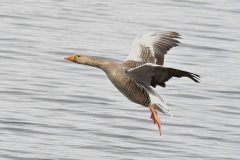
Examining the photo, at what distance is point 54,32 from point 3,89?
17.9ft

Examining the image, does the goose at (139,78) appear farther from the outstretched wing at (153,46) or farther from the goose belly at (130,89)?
the outstretched wing at (153,46)

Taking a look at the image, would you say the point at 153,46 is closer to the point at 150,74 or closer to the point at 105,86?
the point at 150,74

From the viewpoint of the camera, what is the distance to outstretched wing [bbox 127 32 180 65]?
1190 cm

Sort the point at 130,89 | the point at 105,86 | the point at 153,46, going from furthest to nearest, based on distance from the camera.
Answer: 1. the point at 105,86
2. the point at 153,46
3. the point at 130,89

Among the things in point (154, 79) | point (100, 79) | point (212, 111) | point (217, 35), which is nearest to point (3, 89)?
→ point (100, 79)

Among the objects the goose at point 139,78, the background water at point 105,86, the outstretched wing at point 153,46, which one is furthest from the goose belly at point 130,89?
the background water at point 105,86

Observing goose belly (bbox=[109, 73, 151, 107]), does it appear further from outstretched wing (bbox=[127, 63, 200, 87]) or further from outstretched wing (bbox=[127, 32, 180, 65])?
outstretched wing (bbox=[127, 32, 180, 65])

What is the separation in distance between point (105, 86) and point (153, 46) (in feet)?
15.2

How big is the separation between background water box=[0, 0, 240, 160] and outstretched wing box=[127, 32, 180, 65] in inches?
52.5

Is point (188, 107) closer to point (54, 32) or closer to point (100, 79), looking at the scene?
point (100, 79)

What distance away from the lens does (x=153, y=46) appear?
12.2 metres

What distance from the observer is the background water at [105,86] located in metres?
13.1

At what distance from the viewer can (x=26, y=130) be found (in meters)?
13.4

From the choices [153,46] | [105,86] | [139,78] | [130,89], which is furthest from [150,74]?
[105,86]
